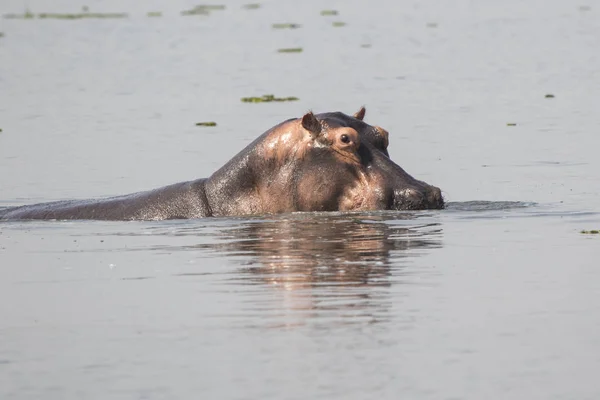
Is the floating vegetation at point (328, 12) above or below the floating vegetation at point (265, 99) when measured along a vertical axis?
above

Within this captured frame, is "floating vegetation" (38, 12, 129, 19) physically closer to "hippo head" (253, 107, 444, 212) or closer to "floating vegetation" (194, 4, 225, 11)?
"floating vegetation" (194, 4, 225, 11)

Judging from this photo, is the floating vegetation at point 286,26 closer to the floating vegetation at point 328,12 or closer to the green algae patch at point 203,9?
the floating vegetation at point 328,12

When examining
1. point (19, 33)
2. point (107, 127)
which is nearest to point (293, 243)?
point (107, 127)

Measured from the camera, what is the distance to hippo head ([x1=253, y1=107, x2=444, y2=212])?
1372cm

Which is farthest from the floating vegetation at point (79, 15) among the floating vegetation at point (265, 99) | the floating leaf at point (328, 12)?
the floating vegetation at point (265, 99)

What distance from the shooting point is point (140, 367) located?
8727 mm

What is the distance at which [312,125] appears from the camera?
13.9 m

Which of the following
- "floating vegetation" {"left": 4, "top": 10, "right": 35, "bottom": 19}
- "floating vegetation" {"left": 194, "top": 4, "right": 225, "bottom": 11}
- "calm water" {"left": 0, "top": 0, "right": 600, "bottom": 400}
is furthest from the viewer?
"floating vegetation" {"left": 194, "top": 4, "right": 225, "bottom": 11}

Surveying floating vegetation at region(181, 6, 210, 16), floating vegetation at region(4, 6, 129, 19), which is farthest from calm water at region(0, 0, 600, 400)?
floating vegetation at region(181, 6, 210, 16)

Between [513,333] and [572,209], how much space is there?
607 cm

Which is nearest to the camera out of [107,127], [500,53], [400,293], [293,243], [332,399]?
[332,399]

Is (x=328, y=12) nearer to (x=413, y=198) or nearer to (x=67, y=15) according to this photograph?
(x=67, y=15)

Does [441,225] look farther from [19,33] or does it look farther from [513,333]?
[19,33]

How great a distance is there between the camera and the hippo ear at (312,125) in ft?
45.4
